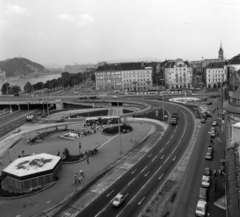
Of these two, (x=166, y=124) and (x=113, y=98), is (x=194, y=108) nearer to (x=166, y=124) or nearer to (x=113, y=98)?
(x=166, y=124)

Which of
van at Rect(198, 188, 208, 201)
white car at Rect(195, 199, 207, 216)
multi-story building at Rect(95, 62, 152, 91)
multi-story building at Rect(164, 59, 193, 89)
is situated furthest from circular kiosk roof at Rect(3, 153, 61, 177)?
multi-story building at Rect(164, 59, 193, 89)

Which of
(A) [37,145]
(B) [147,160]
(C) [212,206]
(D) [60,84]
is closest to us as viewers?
(C) [212,206]

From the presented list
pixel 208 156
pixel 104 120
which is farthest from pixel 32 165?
pixel 104 120

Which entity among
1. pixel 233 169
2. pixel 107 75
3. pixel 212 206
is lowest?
pixel 212 206

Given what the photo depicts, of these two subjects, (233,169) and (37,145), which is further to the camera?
(37,145)

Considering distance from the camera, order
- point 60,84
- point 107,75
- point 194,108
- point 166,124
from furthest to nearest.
Result: point 60,84, point 107,75, point 194,108, point 166,124

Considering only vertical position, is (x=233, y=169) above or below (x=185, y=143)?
above

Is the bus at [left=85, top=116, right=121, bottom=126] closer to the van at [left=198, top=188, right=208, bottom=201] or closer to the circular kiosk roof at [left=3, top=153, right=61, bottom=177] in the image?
the circular kiosk roof at [left=3, top=153, right=61, bottom=177]

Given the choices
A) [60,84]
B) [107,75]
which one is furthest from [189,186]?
[60,84]
